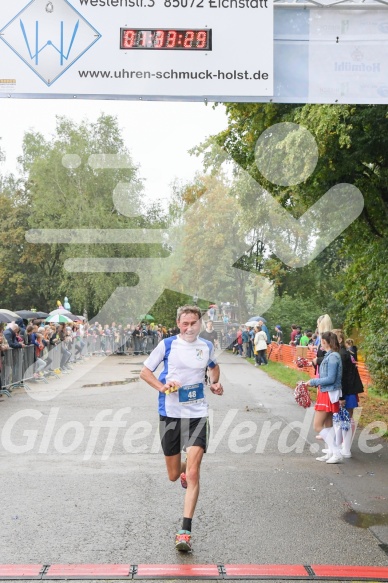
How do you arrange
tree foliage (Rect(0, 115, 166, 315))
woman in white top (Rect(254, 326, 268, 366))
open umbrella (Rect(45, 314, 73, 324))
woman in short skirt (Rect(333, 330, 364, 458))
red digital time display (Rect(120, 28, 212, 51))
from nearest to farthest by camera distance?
red digital time display (Rect(120, 28, 212, 51)) < woman in short skirt (Rect(333, 330, 364, 458)) < woman in white top (Rect(254, 326, 268, 366)) < open umbrella (Rect(45, 314, 73, 324)) < tree foliage (Rect(0, 115, 166, 315))

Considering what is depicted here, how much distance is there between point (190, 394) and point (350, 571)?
1.78 meters

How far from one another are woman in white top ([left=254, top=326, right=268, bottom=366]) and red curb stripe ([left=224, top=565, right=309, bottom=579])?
23.2m

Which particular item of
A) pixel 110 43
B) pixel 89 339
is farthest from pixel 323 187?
pixel 89 339

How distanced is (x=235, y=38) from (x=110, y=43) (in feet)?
4.26

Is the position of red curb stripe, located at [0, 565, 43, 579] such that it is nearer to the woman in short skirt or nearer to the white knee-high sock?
the white knee-high sock

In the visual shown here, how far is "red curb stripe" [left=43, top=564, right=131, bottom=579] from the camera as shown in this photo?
511 cm

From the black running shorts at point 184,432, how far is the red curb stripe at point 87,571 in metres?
1.19

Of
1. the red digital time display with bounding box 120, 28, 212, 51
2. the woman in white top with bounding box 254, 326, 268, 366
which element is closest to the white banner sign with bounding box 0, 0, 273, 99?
the red digital time display with bounding box 120, 28, 212, 51

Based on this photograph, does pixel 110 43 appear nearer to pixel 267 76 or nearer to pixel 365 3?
pixel 267 76

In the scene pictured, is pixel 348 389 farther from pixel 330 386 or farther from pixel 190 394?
pixel 190 394

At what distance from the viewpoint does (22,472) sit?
8.53 metres

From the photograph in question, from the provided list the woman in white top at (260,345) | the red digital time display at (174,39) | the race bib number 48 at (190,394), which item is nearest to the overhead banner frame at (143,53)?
the red digital time display at (174,39)

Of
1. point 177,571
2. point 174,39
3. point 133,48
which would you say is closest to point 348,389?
point 174,39

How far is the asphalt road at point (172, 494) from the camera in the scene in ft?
18.8
